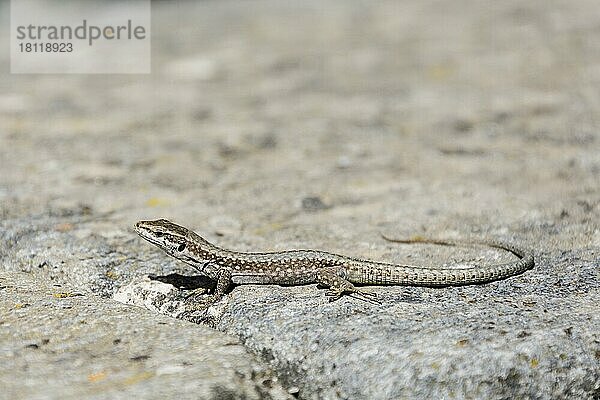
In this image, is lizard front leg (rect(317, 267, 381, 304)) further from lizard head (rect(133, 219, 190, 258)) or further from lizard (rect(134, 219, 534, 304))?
lizard head (rect(133, 219, 190, 258))

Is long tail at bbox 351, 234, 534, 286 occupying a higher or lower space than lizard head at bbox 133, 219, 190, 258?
lower

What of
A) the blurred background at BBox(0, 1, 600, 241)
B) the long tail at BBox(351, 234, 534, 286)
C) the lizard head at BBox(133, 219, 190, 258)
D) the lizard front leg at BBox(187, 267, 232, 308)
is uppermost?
the blurred background at BBox(0, 1, 600, 241)

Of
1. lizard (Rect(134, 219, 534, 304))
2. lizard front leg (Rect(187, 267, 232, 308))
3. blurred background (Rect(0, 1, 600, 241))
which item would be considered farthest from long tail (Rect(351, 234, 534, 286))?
blurred background (Rect(0, 1, 600, 241))

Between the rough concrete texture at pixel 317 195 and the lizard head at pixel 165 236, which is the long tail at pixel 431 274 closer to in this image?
the rough concrete texture at pixel 317 195

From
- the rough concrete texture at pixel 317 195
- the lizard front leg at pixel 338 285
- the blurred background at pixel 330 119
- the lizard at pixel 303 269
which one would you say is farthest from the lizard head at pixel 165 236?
the blurred background at pixel 330 119

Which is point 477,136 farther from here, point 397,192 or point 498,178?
point 397,192

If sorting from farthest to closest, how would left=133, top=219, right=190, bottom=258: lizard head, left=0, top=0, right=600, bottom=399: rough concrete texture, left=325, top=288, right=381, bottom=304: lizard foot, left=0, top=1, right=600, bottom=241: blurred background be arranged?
left=0, top=1, right=600, bottom=241: blurred background
left=133, top=219, right=190, bottom=258: lizard head
left=325, top=288, right=381, bottom=304: lizard foot
left=0, top=0, right=600, bottom=399: rough concrete texture
